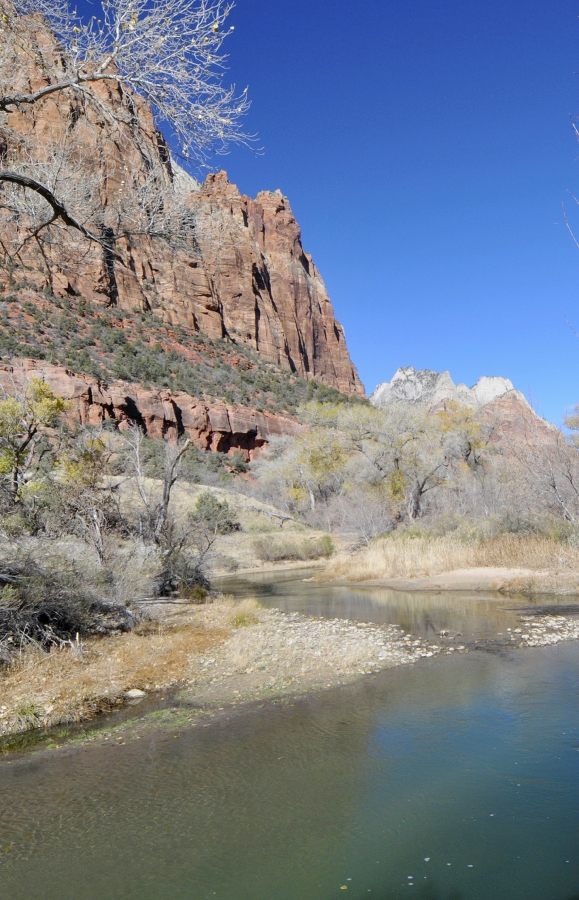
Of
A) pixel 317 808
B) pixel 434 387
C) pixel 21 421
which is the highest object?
pixel 434 387

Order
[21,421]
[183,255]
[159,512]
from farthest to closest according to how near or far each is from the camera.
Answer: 1. [21,421]
2. [159,512]
3. [183,255]

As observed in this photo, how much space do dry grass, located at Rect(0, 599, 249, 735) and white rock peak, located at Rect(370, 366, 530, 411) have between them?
11712 centimetres

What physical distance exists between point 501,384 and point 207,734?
494 ft

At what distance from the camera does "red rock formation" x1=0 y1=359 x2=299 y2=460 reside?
144 feet

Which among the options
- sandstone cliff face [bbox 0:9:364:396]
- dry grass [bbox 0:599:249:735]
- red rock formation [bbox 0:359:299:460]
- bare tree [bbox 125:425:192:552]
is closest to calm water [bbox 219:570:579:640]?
bare tree [bbox 125:425:192:552]

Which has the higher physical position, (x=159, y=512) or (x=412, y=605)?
(x=159, y=512)

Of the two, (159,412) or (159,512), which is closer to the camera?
(159,512)

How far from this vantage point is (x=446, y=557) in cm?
2092

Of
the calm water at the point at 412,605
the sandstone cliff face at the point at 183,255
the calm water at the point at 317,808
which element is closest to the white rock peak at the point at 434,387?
the sandstone cliff face at the point at 183,255

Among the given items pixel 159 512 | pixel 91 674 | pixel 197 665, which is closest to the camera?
pixel 91 674

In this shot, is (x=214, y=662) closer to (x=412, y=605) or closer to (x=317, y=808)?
(x=317, y=808)

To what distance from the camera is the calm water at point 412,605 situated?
40.3 ft

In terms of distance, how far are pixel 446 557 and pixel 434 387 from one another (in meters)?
142

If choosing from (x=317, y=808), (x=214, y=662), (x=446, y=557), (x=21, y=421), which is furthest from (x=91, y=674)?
(x=446, y=557)
